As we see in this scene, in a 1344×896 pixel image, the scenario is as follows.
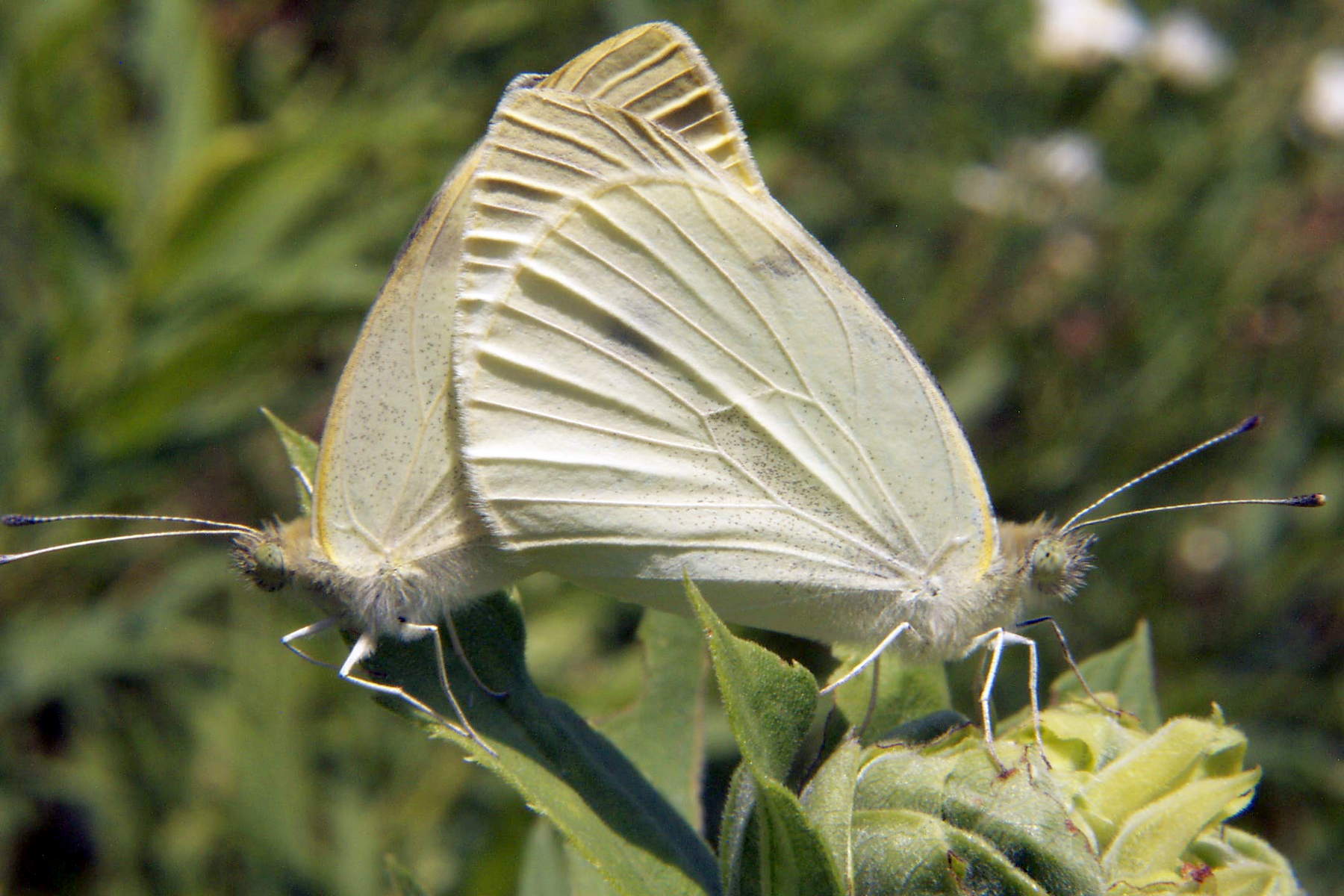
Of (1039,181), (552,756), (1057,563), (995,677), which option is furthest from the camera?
(1039,181)

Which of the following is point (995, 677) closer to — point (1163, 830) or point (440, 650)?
point (1163, 830)

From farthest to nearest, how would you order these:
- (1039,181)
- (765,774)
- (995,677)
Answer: (1039,181) < (995,677) < (765,774)

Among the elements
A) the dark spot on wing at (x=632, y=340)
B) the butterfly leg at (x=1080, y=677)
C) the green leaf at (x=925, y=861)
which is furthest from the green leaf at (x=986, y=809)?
the dark spot on wing at (x=632, y=340)

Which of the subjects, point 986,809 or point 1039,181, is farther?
point 1039,181

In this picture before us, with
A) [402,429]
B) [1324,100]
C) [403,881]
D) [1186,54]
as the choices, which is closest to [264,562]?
[402,429]

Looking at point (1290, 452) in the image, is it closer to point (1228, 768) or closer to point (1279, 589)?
point (1279, 589)

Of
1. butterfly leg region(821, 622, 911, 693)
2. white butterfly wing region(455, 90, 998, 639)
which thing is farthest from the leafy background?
white butterfly wing region(455, 90, 998, 639)
